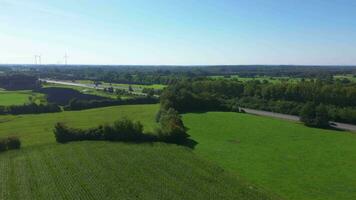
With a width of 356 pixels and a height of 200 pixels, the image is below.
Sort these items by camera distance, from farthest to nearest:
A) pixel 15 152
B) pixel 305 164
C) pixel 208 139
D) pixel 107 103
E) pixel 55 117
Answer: pixel 107 103, pixel 55 117, pixel 208 139, pixel 15 152, pixel 305 164

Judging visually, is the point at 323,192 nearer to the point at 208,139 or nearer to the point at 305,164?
the point at 305,164

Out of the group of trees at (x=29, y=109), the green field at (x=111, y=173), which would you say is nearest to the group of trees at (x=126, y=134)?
the green field at (x=111, y=173)

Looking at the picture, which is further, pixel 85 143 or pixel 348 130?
pixel 348 130

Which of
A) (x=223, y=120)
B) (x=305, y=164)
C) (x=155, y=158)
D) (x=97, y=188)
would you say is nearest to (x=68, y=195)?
(x=97, y=188)

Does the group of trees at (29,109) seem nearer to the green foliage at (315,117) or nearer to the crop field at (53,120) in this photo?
the crop field at (53,120)

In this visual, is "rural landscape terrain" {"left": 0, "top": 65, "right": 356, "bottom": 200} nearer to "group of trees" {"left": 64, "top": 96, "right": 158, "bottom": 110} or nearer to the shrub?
the shrub

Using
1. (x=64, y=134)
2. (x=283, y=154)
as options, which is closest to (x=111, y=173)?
(x=64, y=134)

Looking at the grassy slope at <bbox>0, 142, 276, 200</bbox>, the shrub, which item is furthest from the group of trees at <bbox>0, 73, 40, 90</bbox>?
the grassy slope at <bbox>0, 142, 276, 200</bbox>

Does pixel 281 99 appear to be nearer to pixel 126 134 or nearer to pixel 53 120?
pixel 126 134
